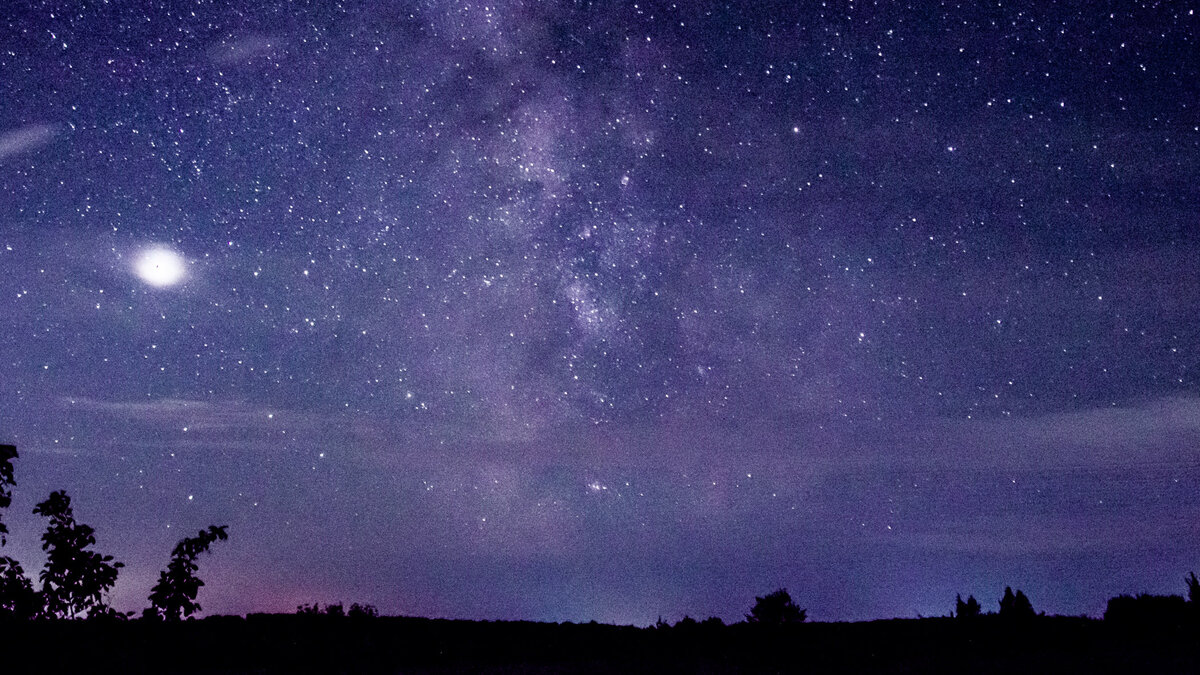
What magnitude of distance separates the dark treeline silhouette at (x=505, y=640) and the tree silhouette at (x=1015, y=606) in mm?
46

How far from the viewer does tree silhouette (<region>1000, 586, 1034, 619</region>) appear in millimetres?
13055

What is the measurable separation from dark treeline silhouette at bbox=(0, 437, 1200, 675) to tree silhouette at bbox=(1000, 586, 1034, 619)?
5cm

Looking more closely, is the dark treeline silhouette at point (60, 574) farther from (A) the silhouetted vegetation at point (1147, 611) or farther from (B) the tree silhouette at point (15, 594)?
(A) the silhouetted vegetation at point (1147, 611)

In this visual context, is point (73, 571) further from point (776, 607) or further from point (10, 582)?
point (776, 607)

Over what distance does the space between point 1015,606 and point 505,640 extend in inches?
339

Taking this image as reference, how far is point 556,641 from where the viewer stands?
12.4 metres

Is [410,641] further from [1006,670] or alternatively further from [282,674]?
[1006,670]

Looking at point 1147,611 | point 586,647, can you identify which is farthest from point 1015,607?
point 586,647

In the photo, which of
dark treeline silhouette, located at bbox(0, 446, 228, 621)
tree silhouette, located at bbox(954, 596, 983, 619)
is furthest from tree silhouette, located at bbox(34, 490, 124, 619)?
tree silhouette, located at bbox(954, 596, 983, 619)

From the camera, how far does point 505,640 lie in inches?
493

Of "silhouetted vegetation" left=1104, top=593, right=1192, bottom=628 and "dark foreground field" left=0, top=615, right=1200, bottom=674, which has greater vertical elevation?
"silhouetted vegetation" left=1104, top=593, right=1192, bottom=628

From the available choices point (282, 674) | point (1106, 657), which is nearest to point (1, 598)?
point (282, 674)

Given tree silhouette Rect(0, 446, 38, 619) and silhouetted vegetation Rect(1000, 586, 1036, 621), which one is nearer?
tree silhouette Rect(0, 446, 38, 619)

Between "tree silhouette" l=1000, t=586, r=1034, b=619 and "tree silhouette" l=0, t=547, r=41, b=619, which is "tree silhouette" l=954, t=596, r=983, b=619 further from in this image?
"tree silhouette" l=0, t=547, r=41, b=619
